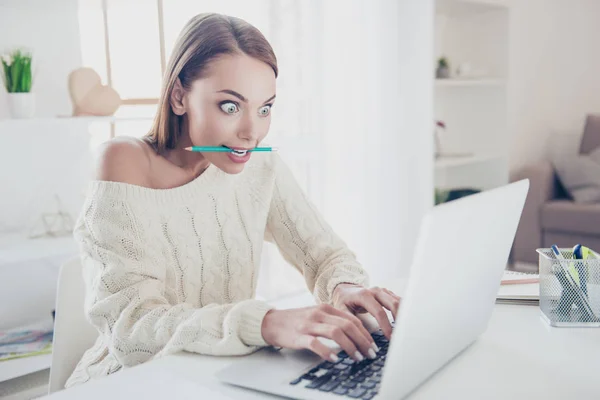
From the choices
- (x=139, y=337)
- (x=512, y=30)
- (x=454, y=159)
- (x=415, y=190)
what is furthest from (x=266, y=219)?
(x=512, y=30)

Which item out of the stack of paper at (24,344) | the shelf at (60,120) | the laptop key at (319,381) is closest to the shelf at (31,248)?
the stack of paper at (24,344)

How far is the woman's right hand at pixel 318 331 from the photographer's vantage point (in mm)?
789

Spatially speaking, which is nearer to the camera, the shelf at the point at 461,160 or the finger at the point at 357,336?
the finger at the point at 357,336

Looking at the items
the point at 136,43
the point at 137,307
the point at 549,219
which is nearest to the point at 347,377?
the point at 137,307

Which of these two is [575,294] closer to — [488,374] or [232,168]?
[488,374]

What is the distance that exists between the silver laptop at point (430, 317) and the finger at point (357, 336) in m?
0.01

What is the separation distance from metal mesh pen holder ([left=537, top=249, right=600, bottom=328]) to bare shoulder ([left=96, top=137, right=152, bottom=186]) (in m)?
0.67

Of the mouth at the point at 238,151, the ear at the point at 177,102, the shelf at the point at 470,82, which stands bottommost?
the mouth at the point at 238,151

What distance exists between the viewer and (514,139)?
402cm

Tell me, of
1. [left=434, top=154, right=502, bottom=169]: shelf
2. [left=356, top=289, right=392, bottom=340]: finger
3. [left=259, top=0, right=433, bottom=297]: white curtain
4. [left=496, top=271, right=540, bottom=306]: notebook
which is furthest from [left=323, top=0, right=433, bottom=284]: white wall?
[left=356, top=289, right=392, bottom=340]: finger

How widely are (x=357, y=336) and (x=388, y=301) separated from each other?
156mm

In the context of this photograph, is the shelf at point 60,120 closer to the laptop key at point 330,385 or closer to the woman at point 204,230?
the woman at point 204,230

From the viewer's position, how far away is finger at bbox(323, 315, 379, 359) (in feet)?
2.60

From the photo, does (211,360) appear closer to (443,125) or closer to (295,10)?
(295,10)
